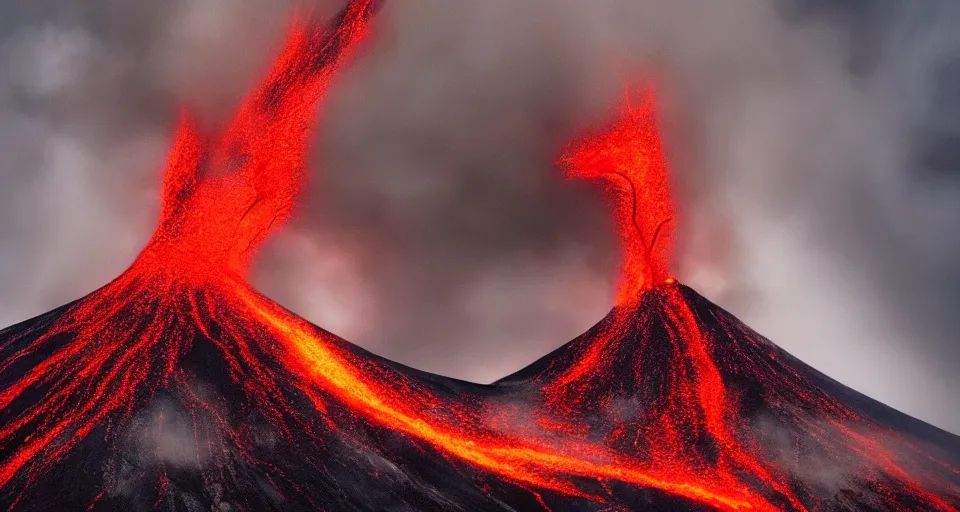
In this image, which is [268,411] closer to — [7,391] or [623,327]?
[7,391]

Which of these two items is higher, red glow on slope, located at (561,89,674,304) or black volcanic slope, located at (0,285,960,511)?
red glow on slope, located at (561,89,674,304)

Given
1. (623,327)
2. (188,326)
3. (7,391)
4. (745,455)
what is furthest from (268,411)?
(623,327)

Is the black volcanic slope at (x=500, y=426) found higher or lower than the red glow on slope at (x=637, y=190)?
lower
